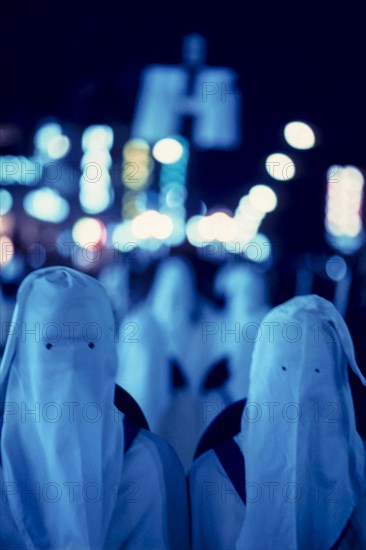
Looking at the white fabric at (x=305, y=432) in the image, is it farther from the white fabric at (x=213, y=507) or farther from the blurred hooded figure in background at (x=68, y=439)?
the blurred hooded figure in background at (x=68, y=439)

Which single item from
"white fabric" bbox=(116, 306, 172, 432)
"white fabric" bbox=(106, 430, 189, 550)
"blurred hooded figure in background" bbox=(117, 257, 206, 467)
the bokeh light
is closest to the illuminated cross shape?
the bokeh light

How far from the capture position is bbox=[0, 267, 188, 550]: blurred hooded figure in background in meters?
1.36

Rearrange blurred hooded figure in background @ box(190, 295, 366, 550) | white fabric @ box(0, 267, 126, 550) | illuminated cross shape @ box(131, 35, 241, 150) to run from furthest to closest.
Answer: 1. illuminated cross shape @ box(131, 35, 241, 150)
2. blurred hooded figure in background @ box(190, 295, 366, 550)
3. white fabric @ box(0, 267, 126, 550)

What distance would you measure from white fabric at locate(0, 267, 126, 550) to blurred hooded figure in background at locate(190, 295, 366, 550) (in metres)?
0.32

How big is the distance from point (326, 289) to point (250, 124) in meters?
0.65

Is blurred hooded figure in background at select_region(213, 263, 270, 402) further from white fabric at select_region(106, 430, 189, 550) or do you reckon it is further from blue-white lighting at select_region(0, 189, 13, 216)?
blue-white lighting at select_region(0, 189, 13, 216)

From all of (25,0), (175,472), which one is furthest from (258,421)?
(25,0)

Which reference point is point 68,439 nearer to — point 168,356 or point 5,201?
point 168,356

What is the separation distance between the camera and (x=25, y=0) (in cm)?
186

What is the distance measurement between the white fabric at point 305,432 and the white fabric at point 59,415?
1.26ft

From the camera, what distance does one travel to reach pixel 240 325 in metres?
2.03

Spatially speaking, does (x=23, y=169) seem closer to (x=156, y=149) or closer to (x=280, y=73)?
(x=156, y=149)

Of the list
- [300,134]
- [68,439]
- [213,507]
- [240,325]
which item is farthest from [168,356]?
[300,134]

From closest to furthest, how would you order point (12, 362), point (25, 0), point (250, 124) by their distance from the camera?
point (12, 362) < point (25, 0) < point (250, 124)
